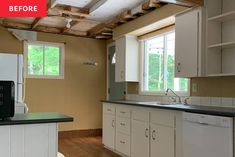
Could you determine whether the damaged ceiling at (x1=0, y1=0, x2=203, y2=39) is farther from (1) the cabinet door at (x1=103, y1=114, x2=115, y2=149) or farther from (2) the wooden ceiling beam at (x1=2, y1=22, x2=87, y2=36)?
(1) the cabinet door at (x1=103, y1=114, x2=115, y2=149)

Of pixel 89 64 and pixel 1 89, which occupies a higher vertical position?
pixel 89 64

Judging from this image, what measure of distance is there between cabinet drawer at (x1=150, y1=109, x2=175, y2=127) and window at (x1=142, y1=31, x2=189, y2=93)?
31.1 inches

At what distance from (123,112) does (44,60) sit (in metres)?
2.49

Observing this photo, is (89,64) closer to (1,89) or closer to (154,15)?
(154,15)

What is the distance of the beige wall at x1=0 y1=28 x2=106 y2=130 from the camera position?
564 centimetres

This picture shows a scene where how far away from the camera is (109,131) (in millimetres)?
4738

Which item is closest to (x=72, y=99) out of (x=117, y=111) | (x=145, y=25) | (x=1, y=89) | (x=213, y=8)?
(x=117, y=111)

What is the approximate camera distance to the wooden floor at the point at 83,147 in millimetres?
4484

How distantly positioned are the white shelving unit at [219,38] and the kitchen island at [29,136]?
82.2 inches

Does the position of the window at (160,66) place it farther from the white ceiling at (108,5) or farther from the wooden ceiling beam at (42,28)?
the wooden ceiling beam at (42,28)

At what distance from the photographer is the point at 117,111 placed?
446cm

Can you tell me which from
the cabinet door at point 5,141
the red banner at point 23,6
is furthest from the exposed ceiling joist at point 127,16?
the cabinet door at point 5,141

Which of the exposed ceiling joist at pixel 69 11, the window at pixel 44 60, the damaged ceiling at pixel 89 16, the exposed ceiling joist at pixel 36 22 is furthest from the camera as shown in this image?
the window at pixel 44 60

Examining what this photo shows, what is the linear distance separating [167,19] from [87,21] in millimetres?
1777
